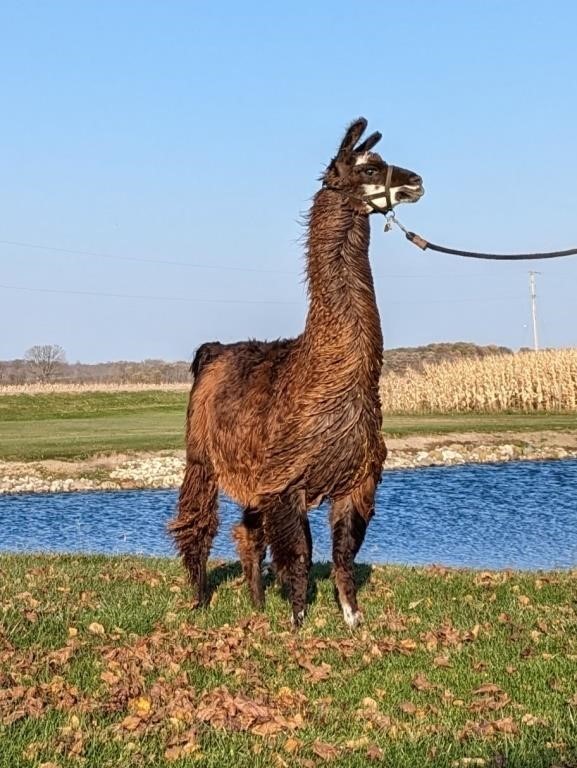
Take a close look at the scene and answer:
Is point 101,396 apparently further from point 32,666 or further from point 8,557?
point 32,666

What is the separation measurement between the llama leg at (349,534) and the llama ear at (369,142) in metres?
2.29

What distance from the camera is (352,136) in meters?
8.07

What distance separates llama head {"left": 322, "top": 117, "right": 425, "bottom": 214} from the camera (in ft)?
25.9

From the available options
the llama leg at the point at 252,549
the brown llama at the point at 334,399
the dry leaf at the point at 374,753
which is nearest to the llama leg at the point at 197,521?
the llama leg at the point at 252,549

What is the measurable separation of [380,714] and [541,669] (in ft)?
4.25

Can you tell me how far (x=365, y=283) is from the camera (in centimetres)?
795

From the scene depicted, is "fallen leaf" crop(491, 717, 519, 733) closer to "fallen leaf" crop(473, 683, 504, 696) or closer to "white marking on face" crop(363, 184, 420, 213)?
"fallen leaf" crop(473, 683, 504, 696)

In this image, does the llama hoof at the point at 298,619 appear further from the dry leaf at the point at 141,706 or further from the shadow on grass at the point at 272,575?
the dry leaf at the point at 141,706

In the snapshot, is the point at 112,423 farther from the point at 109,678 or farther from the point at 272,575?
the point at 109,678

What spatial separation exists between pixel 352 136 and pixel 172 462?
18832 millimetres

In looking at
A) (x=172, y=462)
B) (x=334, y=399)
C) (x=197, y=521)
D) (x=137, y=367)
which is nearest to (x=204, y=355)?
(x=197, y=521)

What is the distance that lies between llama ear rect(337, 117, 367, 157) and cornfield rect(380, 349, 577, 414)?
3453 cm

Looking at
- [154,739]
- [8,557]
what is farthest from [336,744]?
[8,557]

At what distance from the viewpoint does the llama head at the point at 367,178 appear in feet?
25.9
